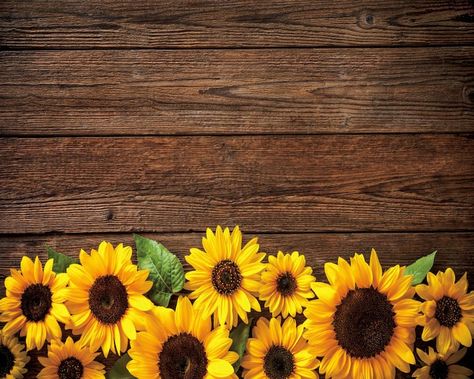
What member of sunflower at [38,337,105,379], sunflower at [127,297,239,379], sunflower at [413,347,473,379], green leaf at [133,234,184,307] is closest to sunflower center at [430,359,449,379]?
sunflower at [413,347,473,379]

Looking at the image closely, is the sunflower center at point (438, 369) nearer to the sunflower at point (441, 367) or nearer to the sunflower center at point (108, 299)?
the sunflower at point (441, 367)

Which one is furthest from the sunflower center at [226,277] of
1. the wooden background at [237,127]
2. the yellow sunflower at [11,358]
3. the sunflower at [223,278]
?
the yellow sunflower at [11,358]

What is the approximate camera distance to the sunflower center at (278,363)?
0.84 m

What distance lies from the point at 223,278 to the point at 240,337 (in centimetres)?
11

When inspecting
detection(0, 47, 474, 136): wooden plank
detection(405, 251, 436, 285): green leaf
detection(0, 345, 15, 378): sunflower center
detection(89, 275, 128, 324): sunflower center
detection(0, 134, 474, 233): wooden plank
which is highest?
detection(0, 47, 474, 136): wooden plank

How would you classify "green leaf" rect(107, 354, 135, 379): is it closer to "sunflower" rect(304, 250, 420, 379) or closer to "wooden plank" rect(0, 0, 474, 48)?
"sunflower" rect(304, 250, 420, 379)

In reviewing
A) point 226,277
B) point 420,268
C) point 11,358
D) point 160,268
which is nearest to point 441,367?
point 420,268

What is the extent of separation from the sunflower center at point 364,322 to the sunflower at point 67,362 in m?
0.40

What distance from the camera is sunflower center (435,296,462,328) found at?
2.80 feet

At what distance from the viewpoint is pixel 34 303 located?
85 centimetres

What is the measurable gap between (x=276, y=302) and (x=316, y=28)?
0.49 meters

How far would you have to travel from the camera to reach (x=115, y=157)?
0.92 m

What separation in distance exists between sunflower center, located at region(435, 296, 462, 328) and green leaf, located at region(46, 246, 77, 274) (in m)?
0.62

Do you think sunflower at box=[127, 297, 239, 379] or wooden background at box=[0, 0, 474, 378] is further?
wooden background at box=[0, 0, 474, 378]
